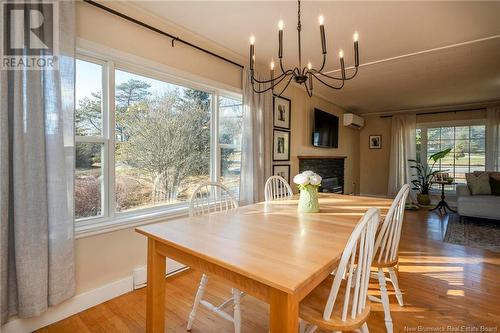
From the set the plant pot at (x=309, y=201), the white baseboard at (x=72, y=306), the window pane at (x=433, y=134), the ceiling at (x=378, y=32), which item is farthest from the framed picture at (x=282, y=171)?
the window pane at (x=433, y=134)

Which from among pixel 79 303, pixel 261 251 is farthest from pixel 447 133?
pixel 79 303

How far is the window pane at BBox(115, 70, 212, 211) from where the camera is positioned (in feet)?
7.43

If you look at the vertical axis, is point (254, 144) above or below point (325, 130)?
below

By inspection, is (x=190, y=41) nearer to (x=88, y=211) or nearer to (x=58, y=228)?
(x=88, y=211)

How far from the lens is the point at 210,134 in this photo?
9.87 feet

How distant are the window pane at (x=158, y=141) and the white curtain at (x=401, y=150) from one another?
5.26m

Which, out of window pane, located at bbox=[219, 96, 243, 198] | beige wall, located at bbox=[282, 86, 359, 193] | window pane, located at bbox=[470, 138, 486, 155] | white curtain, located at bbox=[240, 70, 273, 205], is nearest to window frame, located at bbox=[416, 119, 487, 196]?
window pane, located at bbox=[470, 138, 486, 155]

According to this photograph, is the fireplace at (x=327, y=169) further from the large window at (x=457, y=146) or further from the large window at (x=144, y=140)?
the large window at (x=457, y=146)

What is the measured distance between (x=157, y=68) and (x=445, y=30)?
2724 mm

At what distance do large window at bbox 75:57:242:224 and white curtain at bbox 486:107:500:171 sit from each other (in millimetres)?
5552

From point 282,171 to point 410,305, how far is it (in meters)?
2.27

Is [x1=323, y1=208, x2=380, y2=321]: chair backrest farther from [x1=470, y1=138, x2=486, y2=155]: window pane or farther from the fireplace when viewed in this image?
[x1=470, y1=138, x2=486, y2=155]: window pane

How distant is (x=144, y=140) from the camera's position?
2.40 m

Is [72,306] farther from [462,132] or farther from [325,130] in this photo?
[462,132]
